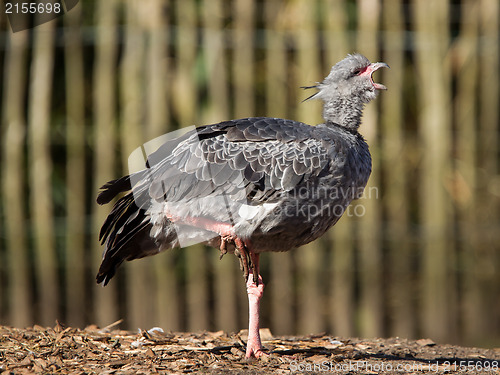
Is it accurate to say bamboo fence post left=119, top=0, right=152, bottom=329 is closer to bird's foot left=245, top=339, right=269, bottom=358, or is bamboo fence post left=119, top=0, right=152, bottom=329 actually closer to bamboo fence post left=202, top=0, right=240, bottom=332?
bamboo fence post left=202, top=0, right=240, bottom=332

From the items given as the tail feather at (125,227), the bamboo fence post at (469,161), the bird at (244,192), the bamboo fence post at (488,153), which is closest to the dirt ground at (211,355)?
the bird at (244,192)

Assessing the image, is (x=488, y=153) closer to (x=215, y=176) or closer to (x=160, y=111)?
(x=160, y=111)

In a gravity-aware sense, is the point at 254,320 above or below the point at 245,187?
below

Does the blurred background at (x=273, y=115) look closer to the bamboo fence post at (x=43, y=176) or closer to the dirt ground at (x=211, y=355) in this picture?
the bamboo fence post at (x=43, y=176)

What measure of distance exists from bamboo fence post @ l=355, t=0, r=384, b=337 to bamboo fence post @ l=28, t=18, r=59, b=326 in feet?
10.1

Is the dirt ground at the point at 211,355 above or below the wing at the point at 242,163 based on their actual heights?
below

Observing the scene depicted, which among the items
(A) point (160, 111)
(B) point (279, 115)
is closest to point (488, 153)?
(B) point (279, 115)

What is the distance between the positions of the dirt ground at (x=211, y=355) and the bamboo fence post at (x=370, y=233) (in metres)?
1.87

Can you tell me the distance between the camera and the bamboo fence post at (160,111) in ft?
23.8

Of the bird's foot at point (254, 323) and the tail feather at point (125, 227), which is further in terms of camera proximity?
the tail feather at point (125, 227)

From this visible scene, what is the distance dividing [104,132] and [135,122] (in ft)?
1.10

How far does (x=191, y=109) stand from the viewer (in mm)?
7465

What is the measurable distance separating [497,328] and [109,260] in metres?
4.40

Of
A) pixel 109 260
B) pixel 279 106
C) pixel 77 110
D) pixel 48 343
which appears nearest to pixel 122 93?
pixel 77 110
